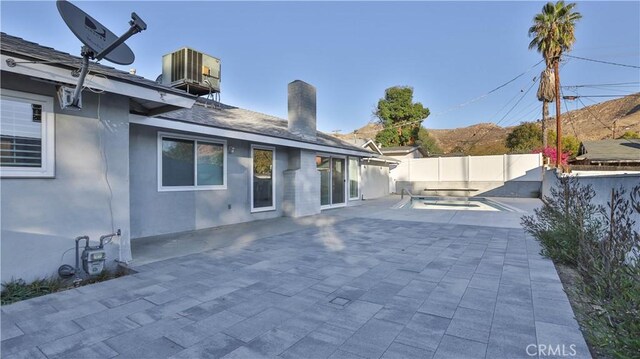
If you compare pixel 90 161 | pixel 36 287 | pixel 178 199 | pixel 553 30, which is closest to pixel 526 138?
pixel 553 30

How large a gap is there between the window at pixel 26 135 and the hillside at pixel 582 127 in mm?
37108

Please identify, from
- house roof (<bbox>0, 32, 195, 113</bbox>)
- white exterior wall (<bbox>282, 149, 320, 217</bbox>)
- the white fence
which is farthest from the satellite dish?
the white fence

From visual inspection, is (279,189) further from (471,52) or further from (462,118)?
(462,118)

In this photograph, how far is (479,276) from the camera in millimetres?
4312

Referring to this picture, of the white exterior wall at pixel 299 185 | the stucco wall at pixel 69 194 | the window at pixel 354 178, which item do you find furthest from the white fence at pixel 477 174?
the stucco wall at pixel 69 194

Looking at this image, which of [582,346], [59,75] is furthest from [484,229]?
[59,75]

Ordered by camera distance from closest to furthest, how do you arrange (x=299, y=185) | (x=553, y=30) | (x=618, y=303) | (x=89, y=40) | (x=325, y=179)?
(x=618, y=303) < (x=89, y=40) < (x=299, y=185) < (x=325, y=179) < (x=553, y=30)

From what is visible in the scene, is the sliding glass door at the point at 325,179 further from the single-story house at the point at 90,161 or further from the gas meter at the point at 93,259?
the gas meter at the point at 93,259

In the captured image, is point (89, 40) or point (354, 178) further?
point (354, 178)

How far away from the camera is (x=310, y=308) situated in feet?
10.8

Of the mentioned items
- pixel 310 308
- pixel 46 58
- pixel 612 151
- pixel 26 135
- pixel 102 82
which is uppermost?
pixel 612 151

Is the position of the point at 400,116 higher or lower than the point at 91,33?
higher

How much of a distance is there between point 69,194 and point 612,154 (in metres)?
30.2

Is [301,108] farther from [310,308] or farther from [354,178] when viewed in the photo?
[310,308]
